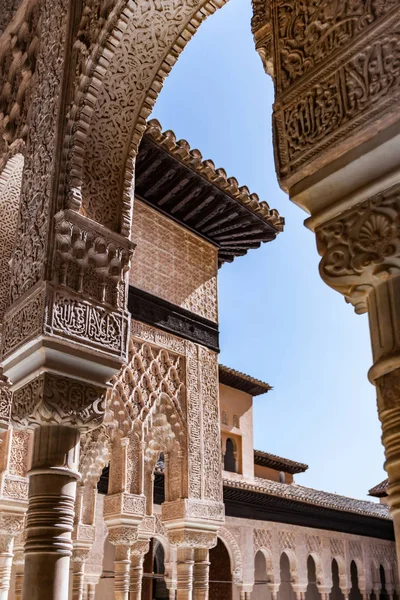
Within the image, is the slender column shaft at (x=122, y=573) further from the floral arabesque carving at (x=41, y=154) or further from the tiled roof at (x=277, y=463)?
the tiled roof at (x=277, y=463)

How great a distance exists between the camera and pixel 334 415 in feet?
76.7

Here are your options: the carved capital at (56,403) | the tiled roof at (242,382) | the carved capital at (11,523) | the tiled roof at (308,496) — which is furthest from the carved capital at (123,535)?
the tiled roof at (242,382)

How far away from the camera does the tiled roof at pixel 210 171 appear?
8.19 meters

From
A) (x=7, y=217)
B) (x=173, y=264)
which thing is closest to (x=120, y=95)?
(x=7, y=217)

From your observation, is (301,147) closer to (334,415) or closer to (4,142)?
(4,142)

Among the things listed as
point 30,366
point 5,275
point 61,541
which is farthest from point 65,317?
point 5,275

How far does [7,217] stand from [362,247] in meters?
4.56

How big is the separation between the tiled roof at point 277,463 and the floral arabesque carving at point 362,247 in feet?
54.3

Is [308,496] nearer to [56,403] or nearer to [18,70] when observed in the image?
[18,70]

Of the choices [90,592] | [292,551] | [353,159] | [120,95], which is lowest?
[90,592]

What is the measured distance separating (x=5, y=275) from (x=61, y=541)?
9.41ft

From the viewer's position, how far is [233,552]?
12.6 meters

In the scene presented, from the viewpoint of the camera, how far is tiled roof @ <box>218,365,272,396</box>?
49.9 ft

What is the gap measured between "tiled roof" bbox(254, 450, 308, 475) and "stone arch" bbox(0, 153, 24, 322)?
13326 mm
